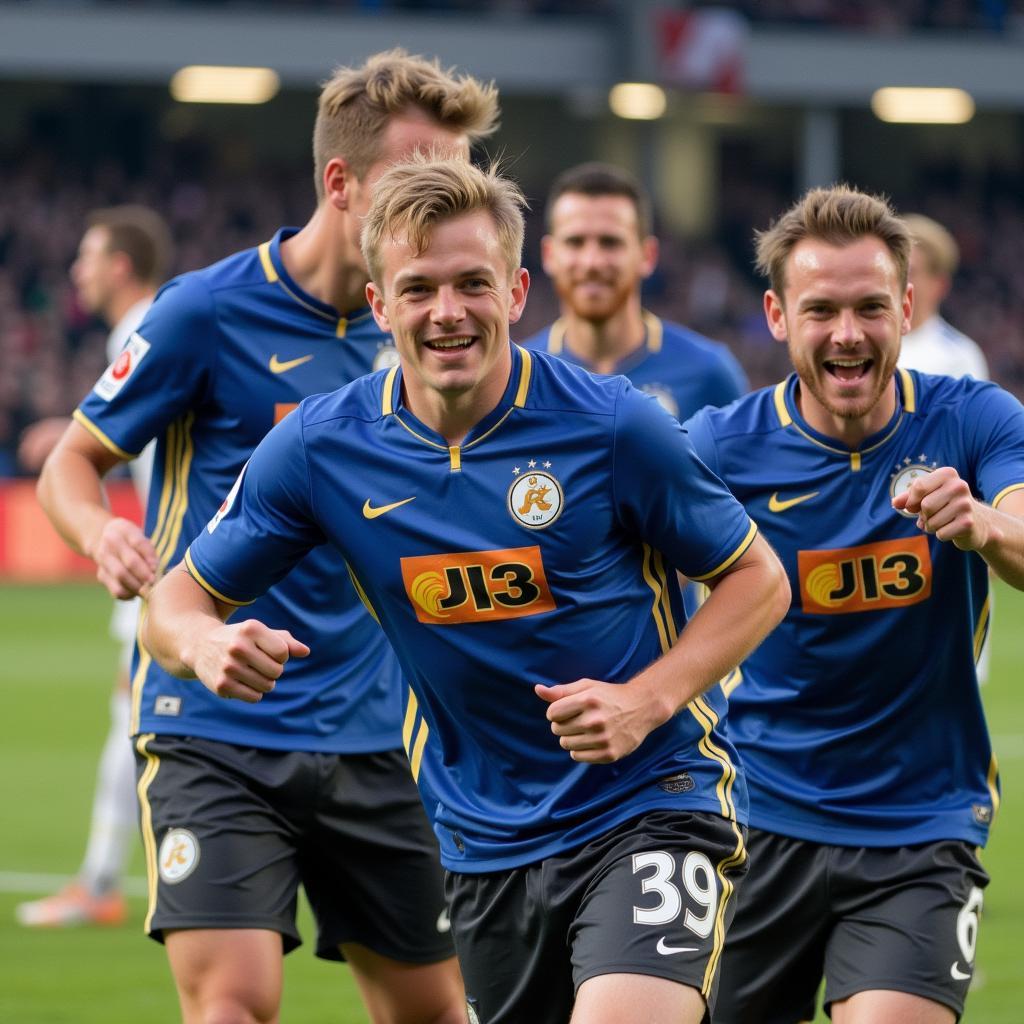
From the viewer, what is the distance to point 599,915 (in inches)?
147

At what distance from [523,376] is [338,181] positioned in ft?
3.91

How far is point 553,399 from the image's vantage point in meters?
3.94

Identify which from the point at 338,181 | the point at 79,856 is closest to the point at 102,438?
the point at 338,181

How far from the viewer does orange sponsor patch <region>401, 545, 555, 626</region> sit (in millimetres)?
3852

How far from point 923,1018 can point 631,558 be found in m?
1.19

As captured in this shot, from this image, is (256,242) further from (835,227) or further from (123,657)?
(835,227)

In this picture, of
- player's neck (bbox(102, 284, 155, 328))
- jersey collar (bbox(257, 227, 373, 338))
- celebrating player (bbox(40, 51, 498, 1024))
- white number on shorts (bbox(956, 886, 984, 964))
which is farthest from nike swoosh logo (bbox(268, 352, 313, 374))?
player's neck (bbox(102, 284, 155, 328))

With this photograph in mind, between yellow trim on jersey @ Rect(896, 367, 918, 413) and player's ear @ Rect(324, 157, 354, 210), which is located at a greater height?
player's ear @ Rect(324, 157, 354, 210)

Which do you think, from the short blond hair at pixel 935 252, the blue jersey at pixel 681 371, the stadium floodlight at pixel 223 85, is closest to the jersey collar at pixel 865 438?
the blue jersey at pixel 681 371

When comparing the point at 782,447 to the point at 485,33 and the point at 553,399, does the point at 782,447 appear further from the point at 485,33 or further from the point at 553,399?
the point at 485,33

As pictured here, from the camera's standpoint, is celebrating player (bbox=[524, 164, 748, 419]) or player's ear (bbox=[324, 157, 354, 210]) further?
celebrating player (bbox=[524, 164, 748, 419])

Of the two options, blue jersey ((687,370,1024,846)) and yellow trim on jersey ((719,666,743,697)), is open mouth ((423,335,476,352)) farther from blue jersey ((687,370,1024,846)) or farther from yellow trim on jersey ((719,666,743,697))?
yellow trim on jersey ((719,666,743,697))

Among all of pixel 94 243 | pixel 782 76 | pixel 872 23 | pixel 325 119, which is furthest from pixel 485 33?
pixel 325 119

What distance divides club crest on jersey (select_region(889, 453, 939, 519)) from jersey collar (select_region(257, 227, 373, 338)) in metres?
1.35
